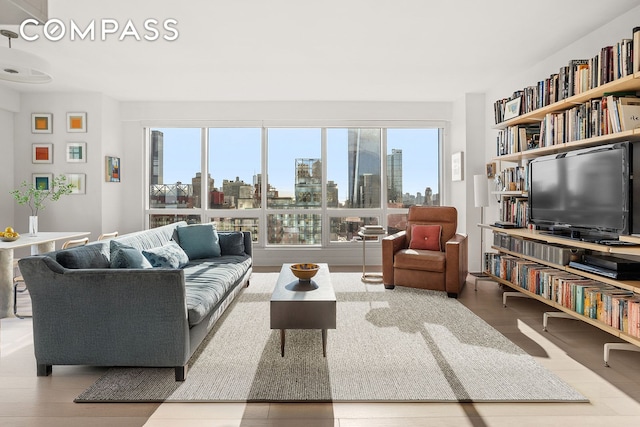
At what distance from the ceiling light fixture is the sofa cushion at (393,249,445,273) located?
400cm

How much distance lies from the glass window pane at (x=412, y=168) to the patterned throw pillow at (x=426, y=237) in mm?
1568

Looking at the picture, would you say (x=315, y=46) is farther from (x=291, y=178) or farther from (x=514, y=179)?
(x=291, y=178)

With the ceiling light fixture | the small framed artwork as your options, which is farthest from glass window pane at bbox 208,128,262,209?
the small framed artwork

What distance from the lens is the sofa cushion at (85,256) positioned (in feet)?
8.35

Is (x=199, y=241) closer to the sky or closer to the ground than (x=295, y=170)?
closer to the ground

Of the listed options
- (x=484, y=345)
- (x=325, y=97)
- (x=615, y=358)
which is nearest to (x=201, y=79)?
(x=325, y=97)

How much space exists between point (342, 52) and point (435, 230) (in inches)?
97.0

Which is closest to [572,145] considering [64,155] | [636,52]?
[636,52]

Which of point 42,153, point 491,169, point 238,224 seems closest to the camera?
point 491,169

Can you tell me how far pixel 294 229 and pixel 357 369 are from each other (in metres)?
4.16

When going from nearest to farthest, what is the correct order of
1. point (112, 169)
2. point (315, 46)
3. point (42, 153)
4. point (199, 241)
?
point (315, 46), point (199, 241), point (42, 153), point (112, 169)

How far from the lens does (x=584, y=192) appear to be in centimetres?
332

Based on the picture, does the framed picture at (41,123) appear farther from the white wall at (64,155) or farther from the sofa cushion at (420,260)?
the sofa cushion at (420,260)

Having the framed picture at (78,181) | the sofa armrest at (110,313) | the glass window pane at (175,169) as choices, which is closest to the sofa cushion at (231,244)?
the glass window pane at (175,169)
